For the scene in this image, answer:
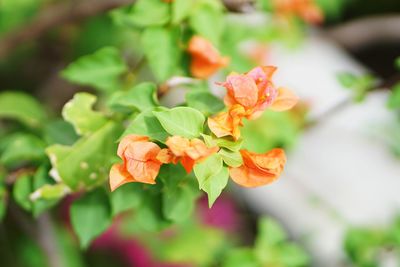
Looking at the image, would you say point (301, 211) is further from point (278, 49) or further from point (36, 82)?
point (36, 82)

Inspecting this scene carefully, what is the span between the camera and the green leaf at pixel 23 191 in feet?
2.43

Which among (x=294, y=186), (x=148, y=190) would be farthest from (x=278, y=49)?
(x=148, y=190)

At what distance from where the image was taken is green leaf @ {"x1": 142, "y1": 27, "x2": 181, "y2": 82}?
761mm

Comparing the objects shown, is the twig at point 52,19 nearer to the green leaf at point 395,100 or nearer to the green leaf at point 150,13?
the green leaf at point 150,13

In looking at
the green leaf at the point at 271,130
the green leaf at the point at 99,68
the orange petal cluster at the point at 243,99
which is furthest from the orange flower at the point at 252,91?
the green leaf at the point at 271,130

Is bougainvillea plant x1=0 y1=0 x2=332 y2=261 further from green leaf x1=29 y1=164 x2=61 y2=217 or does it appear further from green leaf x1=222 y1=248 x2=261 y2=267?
green leaf x1=222 y1=248 x2=261 y2=267

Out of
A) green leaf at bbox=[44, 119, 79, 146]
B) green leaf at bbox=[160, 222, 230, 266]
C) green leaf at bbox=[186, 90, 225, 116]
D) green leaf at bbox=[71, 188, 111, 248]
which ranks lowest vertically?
green leaf at bbox=[160, 222, 230, 266]

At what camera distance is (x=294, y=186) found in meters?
1.80

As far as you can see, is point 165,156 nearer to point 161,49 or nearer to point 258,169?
point 258,169

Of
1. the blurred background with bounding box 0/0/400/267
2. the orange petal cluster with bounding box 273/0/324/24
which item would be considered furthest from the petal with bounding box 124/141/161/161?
the orange petal cluster with bounding box 273/0/324/24

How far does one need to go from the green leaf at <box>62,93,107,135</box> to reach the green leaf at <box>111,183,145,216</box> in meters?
0.09

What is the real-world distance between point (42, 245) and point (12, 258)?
1.15 feet

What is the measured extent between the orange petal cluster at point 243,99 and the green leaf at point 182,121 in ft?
0.05

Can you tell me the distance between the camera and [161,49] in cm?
77
